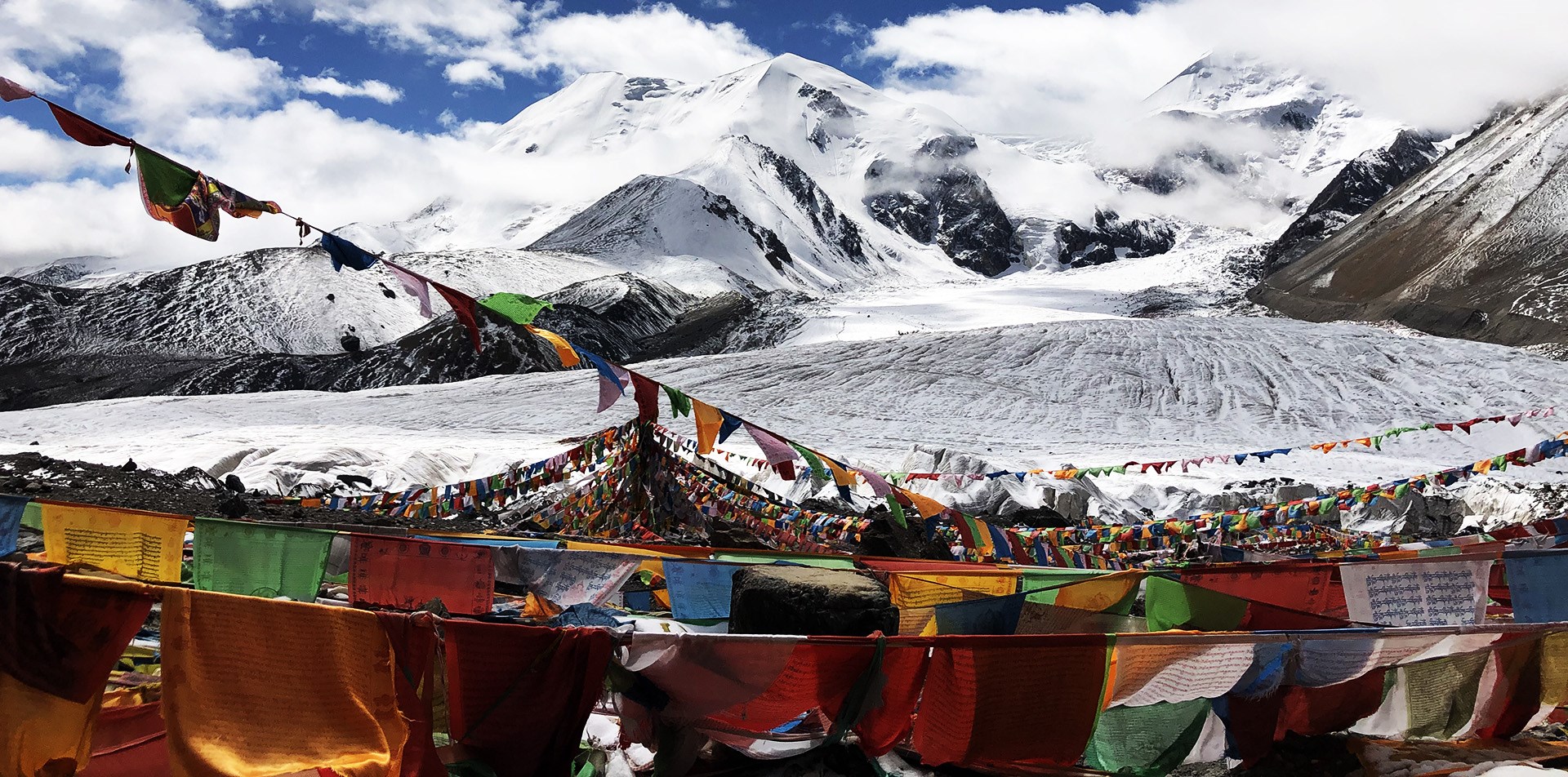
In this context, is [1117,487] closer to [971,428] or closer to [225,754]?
[971,428]

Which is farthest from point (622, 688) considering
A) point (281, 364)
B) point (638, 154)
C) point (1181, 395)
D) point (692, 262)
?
point (638, 154)

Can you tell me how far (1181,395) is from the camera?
109ft

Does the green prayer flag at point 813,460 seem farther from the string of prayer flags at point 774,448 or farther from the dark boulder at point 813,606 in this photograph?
the dark boulder at point 813,606

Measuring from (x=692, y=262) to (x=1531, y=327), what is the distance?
69.8 meters

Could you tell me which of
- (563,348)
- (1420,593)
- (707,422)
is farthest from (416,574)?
(1420,593)

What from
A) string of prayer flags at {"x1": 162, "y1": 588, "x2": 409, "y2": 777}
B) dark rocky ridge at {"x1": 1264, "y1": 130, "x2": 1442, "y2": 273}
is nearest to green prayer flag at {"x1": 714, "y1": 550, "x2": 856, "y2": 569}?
string of prayer flags at {"x1": 162, "y1": 588, "x2": 409, "y2": 777}

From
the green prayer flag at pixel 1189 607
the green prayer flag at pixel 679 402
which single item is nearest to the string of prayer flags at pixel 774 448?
the green prayer flag at pixel 679 402

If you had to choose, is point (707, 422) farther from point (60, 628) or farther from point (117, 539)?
point (60, 628)

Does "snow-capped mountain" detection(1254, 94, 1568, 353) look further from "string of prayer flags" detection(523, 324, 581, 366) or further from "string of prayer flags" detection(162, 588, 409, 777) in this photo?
"string of prayer flags" detection(162, 588, 409, 777)

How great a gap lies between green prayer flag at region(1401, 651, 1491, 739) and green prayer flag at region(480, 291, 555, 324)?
6420mm

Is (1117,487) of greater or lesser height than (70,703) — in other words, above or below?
below

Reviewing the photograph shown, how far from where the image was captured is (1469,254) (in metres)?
65.4

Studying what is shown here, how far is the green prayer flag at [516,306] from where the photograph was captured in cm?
855

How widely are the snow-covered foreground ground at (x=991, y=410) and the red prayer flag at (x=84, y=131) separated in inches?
355
